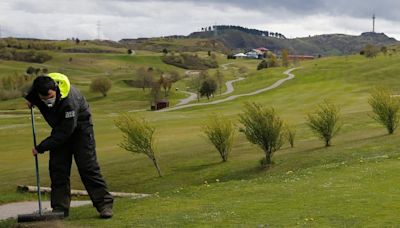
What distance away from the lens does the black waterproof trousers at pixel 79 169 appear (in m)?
11.6

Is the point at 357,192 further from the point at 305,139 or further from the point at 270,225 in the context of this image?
the point at 305,139

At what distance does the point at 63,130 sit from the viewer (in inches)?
436

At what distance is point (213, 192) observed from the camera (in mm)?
15484

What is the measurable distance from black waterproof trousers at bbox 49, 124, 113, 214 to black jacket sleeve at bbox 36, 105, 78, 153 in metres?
0.42

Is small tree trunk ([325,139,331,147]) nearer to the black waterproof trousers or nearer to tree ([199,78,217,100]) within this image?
the black waterproof trousers

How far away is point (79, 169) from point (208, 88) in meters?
103

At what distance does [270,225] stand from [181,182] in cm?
1937

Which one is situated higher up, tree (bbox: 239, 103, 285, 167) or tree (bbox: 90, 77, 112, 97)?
tree (bbox: 239, 103, 285, 167)

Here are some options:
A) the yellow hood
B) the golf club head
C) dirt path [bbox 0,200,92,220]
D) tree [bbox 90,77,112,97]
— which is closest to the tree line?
dirt path [bbox 0,200,92,220]

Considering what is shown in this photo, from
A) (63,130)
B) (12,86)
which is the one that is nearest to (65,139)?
(63,130)

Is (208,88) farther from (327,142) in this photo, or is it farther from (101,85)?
(327,142)

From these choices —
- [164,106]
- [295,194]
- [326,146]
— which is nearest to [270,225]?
[295,194]

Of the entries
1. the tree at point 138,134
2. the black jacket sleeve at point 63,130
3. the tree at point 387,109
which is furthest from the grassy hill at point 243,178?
the black jacket sleeve at point 63,130

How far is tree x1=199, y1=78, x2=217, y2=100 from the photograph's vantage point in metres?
115
